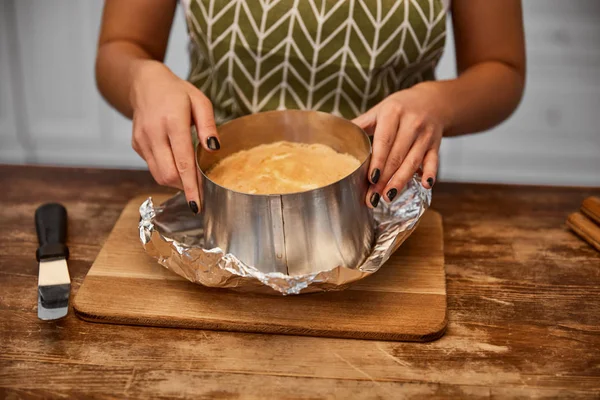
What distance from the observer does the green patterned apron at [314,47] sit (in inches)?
45.1

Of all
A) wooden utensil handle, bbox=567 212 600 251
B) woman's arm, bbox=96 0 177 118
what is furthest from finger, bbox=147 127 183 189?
wooden utensil handle, bbox=567 212 600 251

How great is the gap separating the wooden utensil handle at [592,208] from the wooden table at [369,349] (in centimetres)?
5

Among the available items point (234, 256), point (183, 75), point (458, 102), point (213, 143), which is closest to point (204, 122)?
point (213, 143)

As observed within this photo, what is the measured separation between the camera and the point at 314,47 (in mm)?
1167

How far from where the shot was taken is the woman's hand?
2.94ft

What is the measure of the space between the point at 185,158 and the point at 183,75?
1.80m

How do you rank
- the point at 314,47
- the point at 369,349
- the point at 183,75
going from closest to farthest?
the point at 369,349
the point at 314,47
the point at 183,75

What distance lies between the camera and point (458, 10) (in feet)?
3.92

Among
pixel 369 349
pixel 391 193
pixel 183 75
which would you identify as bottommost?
pixel 183 75

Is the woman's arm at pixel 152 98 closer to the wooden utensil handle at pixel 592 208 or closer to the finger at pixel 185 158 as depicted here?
the finger at pixel 185 158

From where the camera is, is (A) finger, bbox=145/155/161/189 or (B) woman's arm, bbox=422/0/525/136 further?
(B) woman's arm, bbox=422/0/525/136

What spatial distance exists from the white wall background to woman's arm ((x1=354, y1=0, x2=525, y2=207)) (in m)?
1.34

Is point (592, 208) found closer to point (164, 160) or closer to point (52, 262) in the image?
point (164, 160)

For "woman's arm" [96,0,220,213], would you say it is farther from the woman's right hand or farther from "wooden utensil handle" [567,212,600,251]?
"wooden utensil handle" [567,212,600,251]
